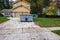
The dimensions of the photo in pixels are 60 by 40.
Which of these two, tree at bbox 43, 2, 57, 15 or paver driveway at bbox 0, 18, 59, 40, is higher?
paver driveway at bbox 0, 18, 59, 40

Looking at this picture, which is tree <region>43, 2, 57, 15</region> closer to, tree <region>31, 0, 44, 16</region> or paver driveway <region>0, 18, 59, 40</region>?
tree <region>31, 0, 44, 16</region>

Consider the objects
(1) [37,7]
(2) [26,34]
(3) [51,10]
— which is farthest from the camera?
(1) [37,7]

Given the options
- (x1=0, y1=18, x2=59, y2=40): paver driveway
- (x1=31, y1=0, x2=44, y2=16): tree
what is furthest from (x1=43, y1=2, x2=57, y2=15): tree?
(x1=0, y1=18, x2=59, y2=40): paver driveway

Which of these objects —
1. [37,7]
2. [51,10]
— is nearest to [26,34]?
[51,10]

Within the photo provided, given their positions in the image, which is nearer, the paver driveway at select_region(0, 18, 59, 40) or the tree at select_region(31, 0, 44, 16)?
the paver driveway at select_region(0, 18, 59, 40)

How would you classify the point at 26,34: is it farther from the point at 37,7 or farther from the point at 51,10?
the point at 37,7

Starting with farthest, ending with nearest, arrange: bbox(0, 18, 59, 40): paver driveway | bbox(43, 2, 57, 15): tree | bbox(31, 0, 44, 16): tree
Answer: bbox(31, 0, 44, 16): tree → bbox(43, 2, 57, 15): tree → bbox(0, 18, 59, 40): paver driveway

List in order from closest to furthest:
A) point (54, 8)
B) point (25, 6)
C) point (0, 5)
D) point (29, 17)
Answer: point (29, 17)
point (54, 8)
point (25, 6)
point (0, 5)

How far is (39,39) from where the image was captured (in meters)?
12.3

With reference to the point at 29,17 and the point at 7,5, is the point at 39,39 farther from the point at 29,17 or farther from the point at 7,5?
the point at 7,5

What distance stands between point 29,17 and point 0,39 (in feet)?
85.7

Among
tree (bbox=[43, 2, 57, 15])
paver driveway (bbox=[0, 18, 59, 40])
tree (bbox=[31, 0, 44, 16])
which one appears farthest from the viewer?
tree (bbox=[31, 0, 44, 16])

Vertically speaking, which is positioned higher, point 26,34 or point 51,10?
point 26,34

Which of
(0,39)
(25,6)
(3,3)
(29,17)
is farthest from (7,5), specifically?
(0,39)
